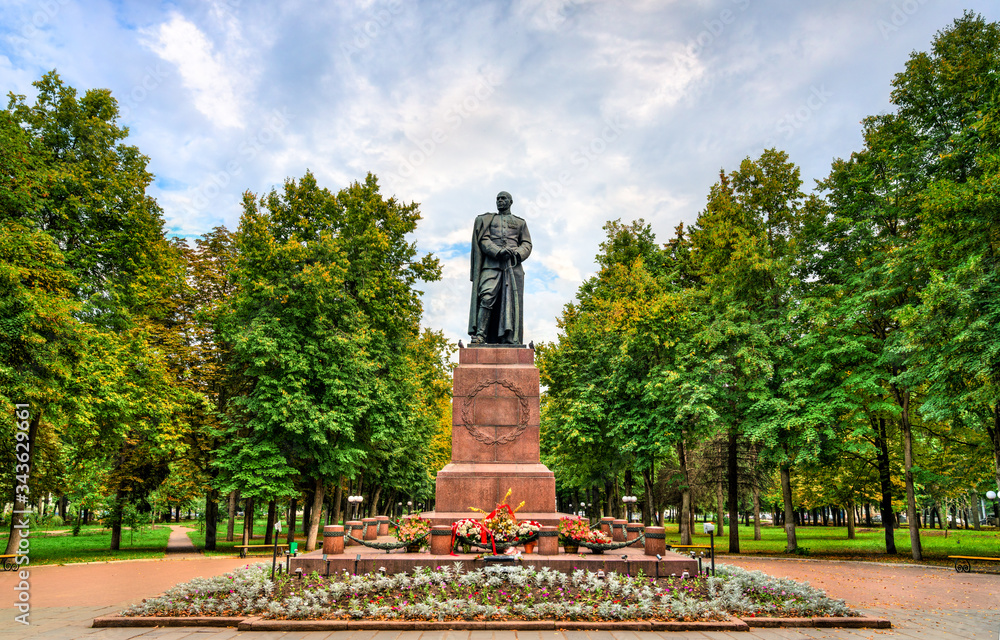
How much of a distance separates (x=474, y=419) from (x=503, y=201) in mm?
5372

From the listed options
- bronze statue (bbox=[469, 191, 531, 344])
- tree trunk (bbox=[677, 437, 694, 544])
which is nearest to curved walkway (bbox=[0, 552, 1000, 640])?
tree trunk (bbox=[677, 437, 694, 544])

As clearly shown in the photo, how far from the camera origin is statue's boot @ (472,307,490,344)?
1387cm

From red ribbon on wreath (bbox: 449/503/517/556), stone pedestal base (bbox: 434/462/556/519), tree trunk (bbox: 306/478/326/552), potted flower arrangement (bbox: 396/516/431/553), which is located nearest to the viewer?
red ribbon on wreath (bbox: 449/503/517/556)

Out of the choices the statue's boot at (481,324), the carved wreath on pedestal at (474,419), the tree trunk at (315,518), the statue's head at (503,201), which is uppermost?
the statue's head at (503,201)

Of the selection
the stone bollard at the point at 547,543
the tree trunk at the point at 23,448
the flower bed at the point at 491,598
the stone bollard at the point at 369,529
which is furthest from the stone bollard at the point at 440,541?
the tree trunk at the point at 23,448

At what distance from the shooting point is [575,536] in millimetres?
10320

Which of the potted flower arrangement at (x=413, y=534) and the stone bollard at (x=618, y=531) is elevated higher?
the potted flower arrangement at (x=413, y=534)

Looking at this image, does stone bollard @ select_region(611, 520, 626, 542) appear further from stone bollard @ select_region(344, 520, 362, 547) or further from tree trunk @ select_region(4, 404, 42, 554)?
tree trunk @ select_region(4, 404, 42, 554)

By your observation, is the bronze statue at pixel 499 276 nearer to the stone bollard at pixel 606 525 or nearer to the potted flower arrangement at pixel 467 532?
the stone bollard at pixel 606 525

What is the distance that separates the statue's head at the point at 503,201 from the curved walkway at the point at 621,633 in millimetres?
9667

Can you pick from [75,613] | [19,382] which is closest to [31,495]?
[19,382]

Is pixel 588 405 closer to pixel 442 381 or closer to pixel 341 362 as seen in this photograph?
pixel 341 362

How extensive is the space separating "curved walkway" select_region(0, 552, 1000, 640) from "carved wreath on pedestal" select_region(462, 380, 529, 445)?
5.19 meters

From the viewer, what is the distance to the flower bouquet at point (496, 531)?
9.66 metres
